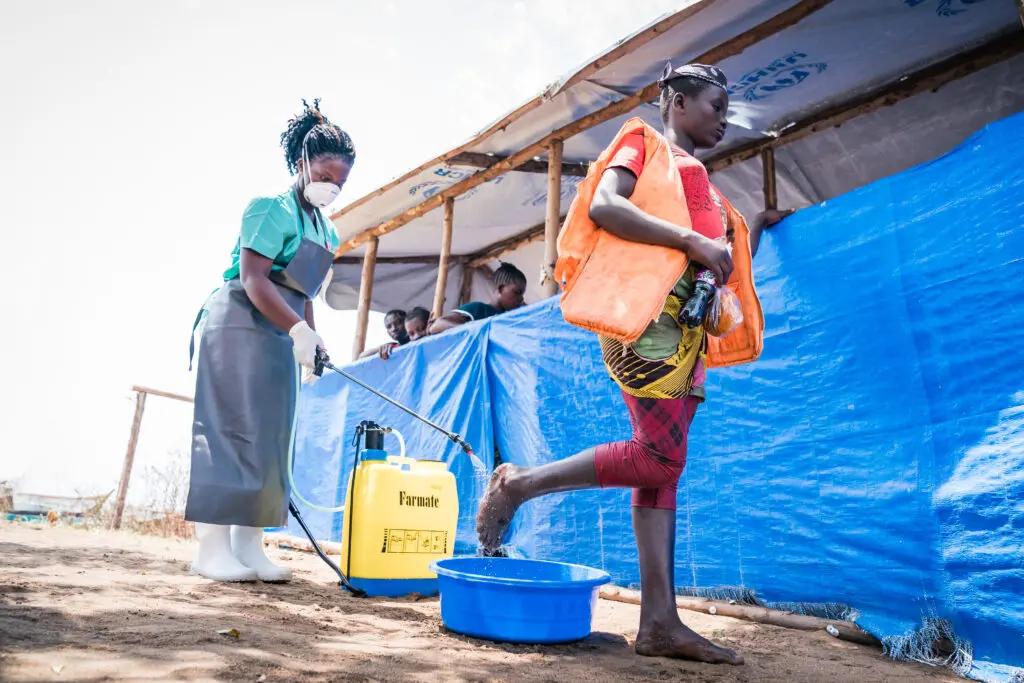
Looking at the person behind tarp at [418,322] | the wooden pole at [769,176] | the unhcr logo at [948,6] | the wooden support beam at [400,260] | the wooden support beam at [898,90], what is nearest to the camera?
the unhcr logo at [948,6]

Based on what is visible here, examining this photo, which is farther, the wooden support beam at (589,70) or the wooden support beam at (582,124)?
the wooden support beam at (582,124)

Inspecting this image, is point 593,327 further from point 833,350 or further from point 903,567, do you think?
point 903,567

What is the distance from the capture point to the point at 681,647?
1679 millimetres

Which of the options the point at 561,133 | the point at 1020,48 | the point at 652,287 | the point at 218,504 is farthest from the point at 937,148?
the point at 218,504

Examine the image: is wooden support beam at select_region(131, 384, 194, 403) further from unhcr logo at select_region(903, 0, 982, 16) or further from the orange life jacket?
unhcr logo at select_region(903, 0, 982, 16)

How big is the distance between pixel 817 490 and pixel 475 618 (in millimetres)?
1235

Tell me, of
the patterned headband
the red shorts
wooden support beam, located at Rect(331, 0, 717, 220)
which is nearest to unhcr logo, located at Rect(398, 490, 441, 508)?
the red shorts

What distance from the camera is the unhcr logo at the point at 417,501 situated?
8.65ft

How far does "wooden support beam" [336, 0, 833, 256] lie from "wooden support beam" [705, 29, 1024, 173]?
3.70 feet

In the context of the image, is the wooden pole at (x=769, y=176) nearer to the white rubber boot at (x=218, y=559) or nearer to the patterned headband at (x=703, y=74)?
the patterned headband at (x=703, y=74)

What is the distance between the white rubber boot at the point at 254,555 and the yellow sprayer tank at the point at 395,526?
0.31 meters

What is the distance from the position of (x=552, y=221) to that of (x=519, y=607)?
286cm

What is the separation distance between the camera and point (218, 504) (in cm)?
264

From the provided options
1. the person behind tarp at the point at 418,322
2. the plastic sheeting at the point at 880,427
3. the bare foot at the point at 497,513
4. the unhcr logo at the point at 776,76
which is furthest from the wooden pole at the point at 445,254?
the bare foot at the point at 497,513
